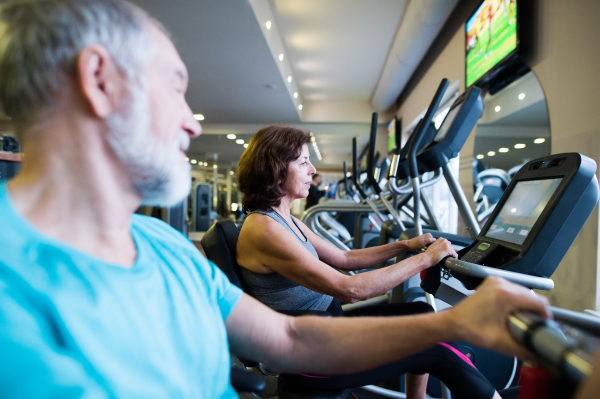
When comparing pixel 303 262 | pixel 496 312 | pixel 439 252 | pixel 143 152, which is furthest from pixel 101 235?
pixel 439 252

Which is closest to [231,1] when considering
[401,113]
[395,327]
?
[395,327]

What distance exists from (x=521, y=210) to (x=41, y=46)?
1318 millimetres

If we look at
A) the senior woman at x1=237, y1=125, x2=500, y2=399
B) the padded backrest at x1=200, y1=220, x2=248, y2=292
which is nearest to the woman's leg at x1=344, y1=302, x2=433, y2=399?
the senior woman at x1=237, y1=125, x2=500, y2=399

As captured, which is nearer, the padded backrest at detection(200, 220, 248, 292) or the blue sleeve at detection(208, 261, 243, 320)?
the blue sleeve at detection(208, 261, 243, 320)

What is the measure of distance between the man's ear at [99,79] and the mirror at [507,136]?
2559 mm

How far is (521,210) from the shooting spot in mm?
1165

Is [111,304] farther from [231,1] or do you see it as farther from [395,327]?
[231,1]

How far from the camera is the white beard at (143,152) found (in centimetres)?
52

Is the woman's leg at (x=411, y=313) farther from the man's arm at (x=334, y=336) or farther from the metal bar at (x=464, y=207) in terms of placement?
the man's arm at (x=334, y=336)

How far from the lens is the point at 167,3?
3633 mm

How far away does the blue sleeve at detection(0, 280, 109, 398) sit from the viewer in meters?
0.37

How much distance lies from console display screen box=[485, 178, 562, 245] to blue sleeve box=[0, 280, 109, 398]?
1.14 meters

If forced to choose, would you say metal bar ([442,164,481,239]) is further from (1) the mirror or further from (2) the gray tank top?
(1) the mirror

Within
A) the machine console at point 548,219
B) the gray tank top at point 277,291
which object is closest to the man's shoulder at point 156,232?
the gray tank top at point 277,291
